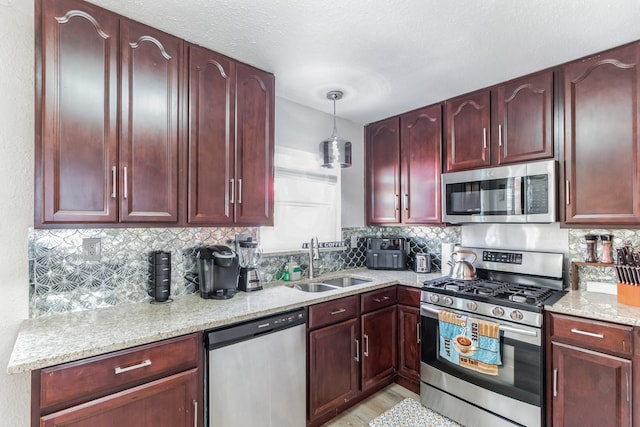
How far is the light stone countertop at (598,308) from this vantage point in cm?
167

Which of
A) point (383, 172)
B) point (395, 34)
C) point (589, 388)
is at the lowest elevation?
point (589, 388)

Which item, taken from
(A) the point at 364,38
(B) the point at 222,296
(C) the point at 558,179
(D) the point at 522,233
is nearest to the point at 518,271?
(D) the point at 522,233

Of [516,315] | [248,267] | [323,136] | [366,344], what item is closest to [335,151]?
[323,136]

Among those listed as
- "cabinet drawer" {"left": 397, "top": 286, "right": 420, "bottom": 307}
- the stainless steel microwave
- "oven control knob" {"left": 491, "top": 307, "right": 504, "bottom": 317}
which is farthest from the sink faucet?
"oven control knob" {"left": 491, "top": 307, "right": 504, "bottom": 317}

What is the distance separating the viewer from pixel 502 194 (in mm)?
2387

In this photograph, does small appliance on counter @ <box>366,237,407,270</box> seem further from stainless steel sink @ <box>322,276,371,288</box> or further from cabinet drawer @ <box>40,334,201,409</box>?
cabinet drawer @ <box>40,334,201,409</box>

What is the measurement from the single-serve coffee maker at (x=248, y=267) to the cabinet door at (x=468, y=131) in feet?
5.86

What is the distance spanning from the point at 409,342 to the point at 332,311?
2.94 ft

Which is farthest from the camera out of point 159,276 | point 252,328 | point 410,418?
point 410,418

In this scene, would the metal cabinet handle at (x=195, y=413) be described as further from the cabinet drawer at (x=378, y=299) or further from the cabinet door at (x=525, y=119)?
the cabinet door at (x=525, y=119)

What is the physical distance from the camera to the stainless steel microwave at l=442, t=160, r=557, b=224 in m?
2.18

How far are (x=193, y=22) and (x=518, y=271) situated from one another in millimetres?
2803

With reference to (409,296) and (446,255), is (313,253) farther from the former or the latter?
(446,255)

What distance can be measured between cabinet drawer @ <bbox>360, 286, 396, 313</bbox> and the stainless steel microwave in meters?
0.79
